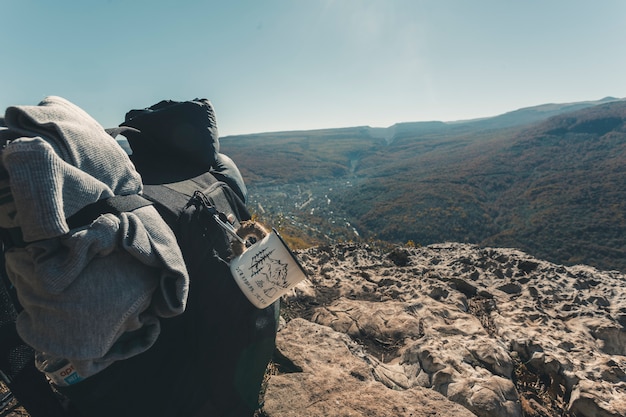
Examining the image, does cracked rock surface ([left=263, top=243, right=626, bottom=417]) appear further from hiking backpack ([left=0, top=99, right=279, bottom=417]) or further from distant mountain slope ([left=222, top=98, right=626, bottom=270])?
distant mountain slope ([left=222, top=98, right=626, bottom=270])

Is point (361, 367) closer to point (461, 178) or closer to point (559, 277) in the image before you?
point (559, 277)

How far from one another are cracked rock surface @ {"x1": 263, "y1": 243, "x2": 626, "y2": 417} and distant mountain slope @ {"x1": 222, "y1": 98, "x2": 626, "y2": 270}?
212ft

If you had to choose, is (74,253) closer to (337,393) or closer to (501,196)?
(337,393)

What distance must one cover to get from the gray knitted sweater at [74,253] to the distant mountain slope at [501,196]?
71068 millimetres

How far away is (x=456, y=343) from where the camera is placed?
4.57m

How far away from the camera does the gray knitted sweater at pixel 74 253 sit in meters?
1.32

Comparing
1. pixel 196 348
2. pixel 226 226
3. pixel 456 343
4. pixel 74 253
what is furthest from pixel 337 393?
pixel 74 253

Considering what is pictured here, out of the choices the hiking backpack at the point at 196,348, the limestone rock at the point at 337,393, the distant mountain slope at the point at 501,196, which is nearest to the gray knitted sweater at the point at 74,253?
the hiking backpack at the point at 196,348

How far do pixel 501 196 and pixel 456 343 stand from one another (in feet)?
360

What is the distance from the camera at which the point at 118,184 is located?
1729mm

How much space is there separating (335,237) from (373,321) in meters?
73.6

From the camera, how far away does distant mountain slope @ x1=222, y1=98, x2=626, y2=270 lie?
68.1 m

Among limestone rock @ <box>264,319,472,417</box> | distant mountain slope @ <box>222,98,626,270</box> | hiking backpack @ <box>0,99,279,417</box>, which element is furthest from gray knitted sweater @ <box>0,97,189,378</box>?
distant mountain slope @ <box>222,98,626,270</box>

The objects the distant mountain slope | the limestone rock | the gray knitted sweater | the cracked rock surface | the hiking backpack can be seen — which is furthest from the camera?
the distant mountain slope
